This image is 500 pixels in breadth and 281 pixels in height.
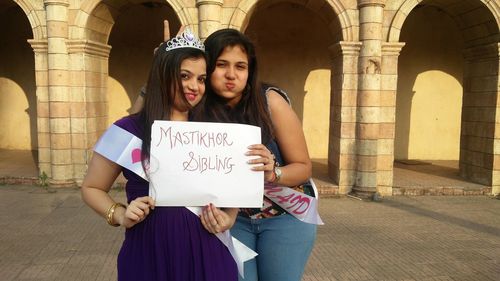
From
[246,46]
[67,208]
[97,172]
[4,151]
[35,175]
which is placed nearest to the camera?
[97,172]

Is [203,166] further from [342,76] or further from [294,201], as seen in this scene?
[342,76]

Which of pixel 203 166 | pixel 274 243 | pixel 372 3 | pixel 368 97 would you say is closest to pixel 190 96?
pixel 203 166

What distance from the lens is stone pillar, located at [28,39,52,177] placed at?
7535mm

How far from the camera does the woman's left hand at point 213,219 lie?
5.22 feet

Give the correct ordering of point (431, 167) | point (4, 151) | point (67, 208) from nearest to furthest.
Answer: point (67, 208), point (431, 167), point (4, 151)

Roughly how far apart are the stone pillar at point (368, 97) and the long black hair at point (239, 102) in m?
5.69

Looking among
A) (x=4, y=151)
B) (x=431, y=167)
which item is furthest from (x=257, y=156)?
(x=4, y=151)

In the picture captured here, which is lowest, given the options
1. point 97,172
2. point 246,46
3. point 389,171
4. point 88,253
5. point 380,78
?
point 88,253

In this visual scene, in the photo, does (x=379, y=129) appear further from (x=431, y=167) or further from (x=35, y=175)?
(x=35, y=175)

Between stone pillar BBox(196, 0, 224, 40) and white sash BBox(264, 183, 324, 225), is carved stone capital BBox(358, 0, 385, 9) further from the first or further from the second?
white sash BBox(264, 183, 324, 225)

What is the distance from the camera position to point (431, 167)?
1016cm

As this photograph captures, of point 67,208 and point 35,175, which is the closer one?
point 67,208

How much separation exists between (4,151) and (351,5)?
1020 centimetres

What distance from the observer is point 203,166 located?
1603mm
